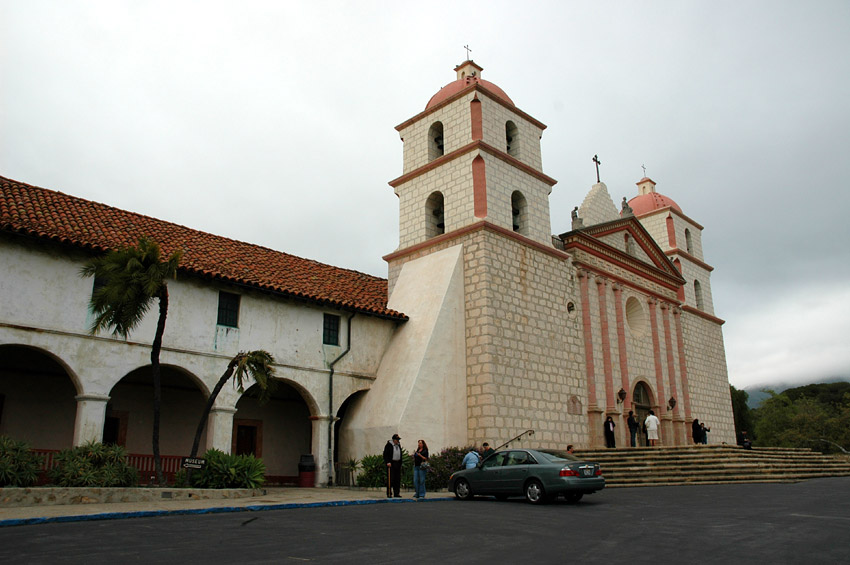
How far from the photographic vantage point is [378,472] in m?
17.3

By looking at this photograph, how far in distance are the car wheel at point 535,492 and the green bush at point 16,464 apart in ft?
30.9

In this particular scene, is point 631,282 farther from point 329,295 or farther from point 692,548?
point 692,548

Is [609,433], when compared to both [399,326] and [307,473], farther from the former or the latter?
[307,473]

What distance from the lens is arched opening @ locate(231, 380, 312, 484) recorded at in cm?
2023

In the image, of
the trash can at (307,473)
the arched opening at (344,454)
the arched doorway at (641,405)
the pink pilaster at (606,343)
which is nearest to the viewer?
the trash can at (307,473)

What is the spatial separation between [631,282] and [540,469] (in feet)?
48.3

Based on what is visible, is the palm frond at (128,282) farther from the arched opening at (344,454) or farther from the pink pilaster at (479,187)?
the pink pilaster at (479,187)

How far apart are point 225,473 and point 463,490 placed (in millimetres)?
5198

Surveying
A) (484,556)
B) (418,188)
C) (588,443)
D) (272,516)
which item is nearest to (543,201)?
(418,188)

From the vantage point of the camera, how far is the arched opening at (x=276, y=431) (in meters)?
20.2

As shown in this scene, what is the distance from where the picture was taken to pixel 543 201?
2359cm

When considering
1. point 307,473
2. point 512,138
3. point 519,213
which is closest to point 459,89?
point 512,138

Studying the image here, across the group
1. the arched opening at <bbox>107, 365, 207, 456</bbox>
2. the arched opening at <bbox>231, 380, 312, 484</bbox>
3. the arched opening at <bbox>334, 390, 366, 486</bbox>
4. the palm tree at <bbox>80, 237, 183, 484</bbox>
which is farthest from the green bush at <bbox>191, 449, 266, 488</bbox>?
the arched opening at <bbox>231, 380, 312, 484</bbox>

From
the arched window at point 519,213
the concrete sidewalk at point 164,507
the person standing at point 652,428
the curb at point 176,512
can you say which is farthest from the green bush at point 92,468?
the person standing at point 652,428
